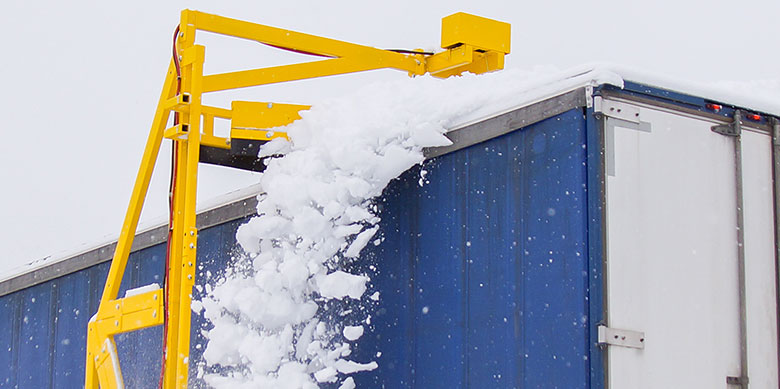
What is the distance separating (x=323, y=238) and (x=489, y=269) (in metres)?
1.04

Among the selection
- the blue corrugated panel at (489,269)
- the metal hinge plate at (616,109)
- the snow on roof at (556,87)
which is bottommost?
the blue corrugated panel at (489,269)

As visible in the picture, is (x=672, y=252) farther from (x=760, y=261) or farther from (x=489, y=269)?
(x=489, y=269)

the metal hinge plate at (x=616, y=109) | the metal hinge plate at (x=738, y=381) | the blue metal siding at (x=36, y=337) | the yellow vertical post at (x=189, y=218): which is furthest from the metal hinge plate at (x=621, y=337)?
the blue metal siding at (x=36, y=337)

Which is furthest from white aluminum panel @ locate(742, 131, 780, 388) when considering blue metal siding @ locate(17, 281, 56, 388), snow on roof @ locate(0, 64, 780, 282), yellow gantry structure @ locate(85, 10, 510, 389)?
blue metal siding @ locate(17, 281, 56, 388)

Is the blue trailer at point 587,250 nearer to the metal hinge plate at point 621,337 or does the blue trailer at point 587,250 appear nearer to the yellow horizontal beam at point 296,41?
the metal hinge plate at point 621,337

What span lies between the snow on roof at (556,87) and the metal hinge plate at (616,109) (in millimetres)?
86

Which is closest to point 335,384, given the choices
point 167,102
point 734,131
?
point 167,102

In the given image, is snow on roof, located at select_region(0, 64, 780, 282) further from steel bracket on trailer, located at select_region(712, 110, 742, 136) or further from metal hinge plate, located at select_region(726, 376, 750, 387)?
metal hinge plate, located at select_region(726, 376, 750, 387)

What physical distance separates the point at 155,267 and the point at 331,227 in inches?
105

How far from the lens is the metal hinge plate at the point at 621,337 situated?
4961 mm

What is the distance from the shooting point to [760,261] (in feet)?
18.4

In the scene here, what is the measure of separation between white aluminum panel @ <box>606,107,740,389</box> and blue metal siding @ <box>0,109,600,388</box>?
18cm

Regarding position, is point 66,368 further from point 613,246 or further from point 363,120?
point 613,246

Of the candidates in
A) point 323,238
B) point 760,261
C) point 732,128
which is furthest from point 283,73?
point 760,261
